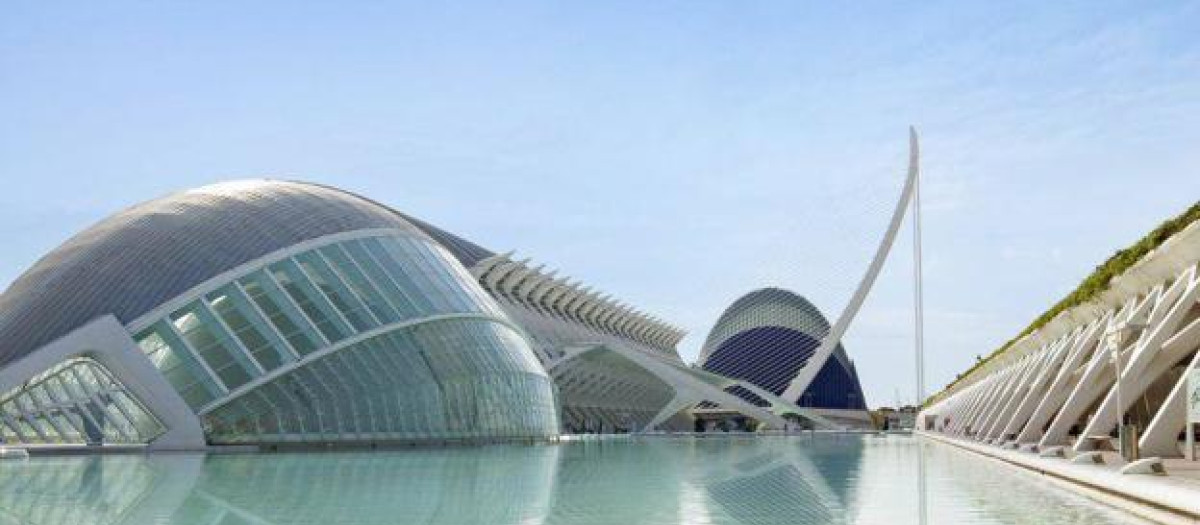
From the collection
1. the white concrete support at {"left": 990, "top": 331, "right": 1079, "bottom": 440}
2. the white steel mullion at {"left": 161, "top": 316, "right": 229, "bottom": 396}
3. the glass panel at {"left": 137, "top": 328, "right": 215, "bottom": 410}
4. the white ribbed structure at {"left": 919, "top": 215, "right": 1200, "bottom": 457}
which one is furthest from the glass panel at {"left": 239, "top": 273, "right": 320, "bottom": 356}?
the white concrete support at {"left": 990, "top": 331, "right": 1079, "bottom": 440}

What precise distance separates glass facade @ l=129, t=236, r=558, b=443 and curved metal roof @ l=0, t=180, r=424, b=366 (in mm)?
904

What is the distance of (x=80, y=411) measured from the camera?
31969 millimetres

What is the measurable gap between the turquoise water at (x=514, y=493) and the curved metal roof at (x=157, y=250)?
729cm

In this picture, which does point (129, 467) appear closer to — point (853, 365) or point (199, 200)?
point (199, 200)

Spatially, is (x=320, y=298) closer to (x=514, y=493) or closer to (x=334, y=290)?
(x=334, y=290)

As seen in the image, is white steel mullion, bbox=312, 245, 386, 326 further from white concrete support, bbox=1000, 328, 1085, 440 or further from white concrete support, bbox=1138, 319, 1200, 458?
white concrete support, bbox=1138, 319, 1200, 458

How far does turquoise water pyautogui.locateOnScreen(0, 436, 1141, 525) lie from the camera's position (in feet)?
42.0

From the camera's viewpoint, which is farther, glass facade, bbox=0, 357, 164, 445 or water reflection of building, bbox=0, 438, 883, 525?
glass facade, bbox=0, 357, 164, 445

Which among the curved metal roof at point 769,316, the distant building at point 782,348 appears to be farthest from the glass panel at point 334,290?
the curved metal roof at point 769,316

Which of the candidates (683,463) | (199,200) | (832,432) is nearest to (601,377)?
(832,432)

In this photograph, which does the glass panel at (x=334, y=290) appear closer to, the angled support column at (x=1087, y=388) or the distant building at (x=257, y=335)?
the distant building at (x=257, y=335)

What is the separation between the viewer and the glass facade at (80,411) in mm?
31641

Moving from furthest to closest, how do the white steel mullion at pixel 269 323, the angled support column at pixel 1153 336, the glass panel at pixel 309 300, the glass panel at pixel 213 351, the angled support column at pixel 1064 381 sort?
1. the glass panel at pixel 309 300
2. the white steel mullion at pixel 269 323
3. the glass panel at pixel 213 351
4. the angled support column at pixel 1064 381
5. the angled support column at pixel 1153 336

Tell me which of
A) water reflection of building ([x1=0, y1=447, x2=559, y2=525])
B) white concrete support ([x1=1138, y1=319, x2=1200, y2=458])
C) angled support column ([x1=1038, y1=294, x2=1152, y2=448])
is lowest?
water reflection of building ([x1=0, y1=447, x2=559, y2=525])
